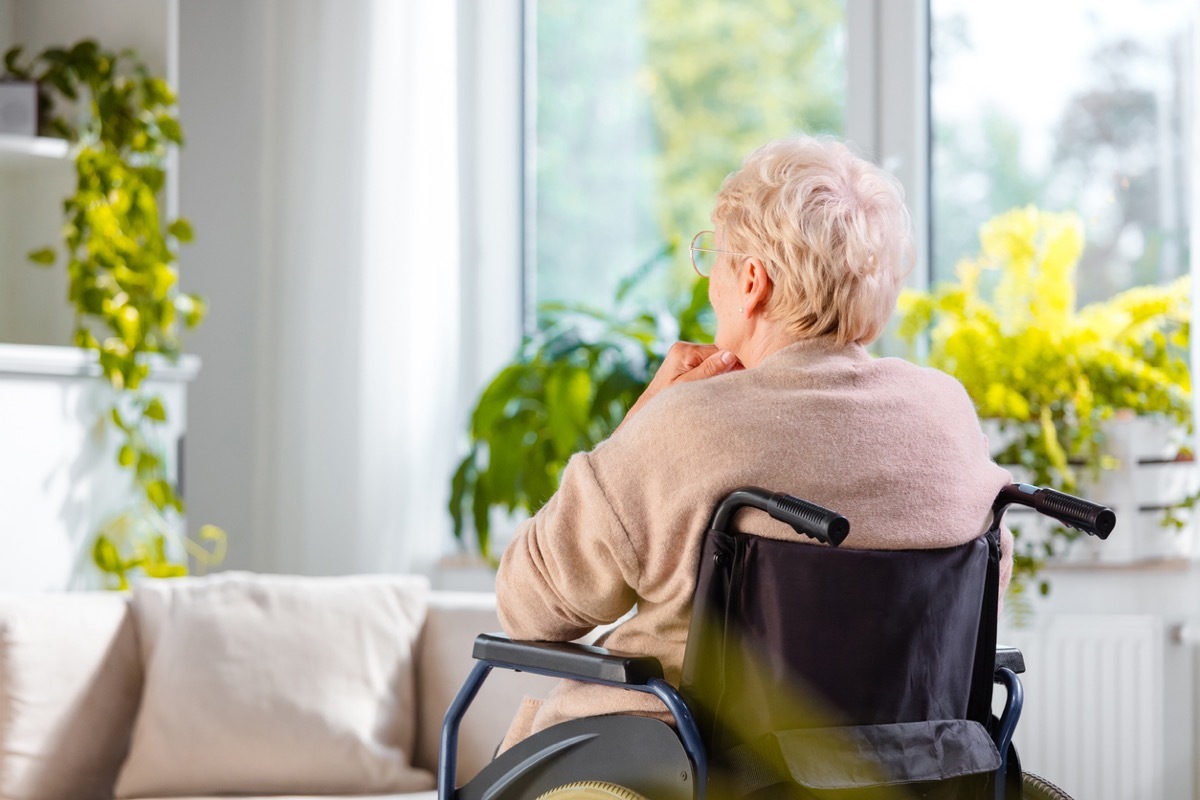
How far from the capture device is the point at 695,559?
123 cm

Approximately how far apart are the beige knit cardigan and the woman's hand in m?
0.12

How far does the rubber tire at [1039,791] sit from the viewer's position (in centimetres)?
144

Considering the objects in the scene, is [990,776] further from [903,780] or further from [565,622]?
[565,622]

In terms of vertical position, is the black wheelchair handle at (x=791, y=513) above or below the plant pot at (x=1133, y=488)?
above

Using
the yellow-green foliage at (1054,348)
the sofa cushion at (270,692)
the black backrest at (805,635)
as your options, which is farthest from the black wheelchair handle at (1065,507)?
the yellow-green foliage at (1054,348)

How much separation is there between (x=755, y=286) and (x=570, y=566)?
1.08 ft

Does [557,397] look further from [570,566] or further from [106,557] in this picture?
[570,566]

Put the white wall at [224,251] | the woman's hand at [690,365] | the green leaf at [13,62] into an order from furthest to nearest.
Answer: the white wall at [224,251]
the green leaf at [13,62]
the woman's hand at [690,365]

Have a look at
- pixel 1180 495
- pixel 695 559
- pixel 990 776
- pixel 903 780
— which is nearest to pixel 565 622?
pixel 695 559

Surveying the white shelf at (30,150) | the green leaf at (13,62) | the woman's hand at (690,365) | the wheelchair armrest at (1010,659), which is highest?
the green leaf at (13,62)

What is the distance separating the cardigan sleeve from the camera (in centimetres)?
124

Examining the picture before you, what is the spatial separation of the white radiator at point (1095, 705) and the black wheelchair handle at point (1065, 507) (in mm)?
1381

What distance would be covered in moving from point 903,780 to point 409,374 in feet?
7.29

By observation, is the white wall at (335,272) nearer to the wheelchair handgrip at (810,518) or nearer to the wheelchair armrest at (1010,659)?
the wheelchair armrest at (1010,659)
